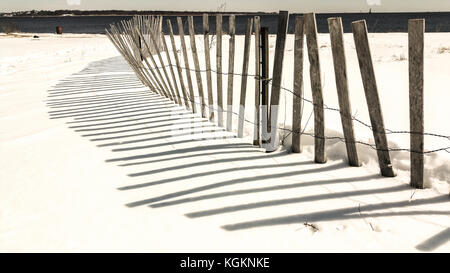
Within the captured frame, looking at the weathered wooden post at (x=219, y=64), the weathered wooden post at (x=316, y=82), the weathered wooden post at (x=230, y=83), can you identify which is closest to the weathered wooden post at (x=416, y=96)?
the weathered wooden post at (x=316, y=82)

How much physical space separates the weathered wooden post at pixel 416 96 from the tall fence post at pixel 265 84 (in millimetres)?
1206

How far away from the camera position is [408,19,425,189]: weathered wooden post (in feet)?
7.03

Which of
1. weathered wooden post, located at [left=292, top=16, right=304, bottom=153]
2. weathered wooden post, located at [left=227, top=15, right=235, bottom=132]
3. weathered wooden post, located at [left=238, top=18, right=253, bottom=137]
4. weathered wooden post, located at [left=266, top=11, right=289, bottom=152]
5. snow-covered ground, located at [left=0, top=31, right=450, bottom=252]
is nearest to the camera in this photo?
snow-covered ground, located at [left=0, top=31, right=450, bottom=252]

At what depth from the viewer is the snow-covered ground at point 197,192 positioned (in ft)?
6.63

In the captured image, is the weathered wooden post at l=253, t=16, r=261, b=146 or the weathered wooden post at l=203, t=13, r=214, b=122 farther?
the weathered wooden post at l=203, t=13, r=214, b=122

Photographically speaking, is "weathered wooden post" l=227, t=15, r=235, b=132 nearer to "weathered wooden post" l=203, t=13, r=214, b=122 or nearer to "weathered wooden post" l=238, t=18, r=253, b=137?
"weathered wooden post" l=238, t=18, r=253, b=137

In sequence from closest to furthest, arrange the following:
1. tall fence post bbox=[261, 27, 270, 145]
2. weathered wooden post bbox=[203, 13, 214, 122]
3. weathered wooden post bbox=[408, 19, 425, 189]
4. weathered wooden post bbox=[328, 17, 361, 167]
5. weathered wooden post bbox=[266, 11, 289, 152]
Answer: weathered wooden post bbox=[408, 19, 425, 189]
weathered wooden post bbox=[328, 17, 361, 167]
weathered wooden post bbox=[266, 11, 289, 152]
tall fence post bbox=[261, 27, 270, 145]
weathered wooden post bbox=[203, 13, 214, 122]

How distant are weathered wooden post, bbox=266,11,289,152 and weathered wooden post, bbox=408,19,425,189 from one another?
989 mm

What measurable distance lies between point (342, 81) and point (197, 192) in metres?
1.32

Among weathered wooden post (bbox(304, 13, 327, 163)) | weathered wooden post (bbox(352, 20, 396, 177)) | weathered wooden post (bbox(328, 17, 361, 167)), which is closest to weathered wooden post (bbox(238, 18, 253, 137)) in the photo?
weathered wooden post (bbox(304, 13, 327, 163))

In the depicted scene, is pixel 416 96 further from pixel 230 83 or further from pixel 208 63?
pixel 208 63

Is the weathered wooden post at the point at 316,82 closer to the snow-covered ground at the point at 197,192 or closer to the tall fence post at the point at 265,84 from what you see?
the snow-covered ground at the point at 197,192

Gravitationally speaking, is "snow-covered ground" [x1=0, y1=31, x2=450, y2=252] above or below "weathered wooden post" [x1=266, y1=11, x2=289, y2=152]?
below

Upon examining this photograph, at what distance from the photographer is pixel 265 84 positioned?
3.23m
